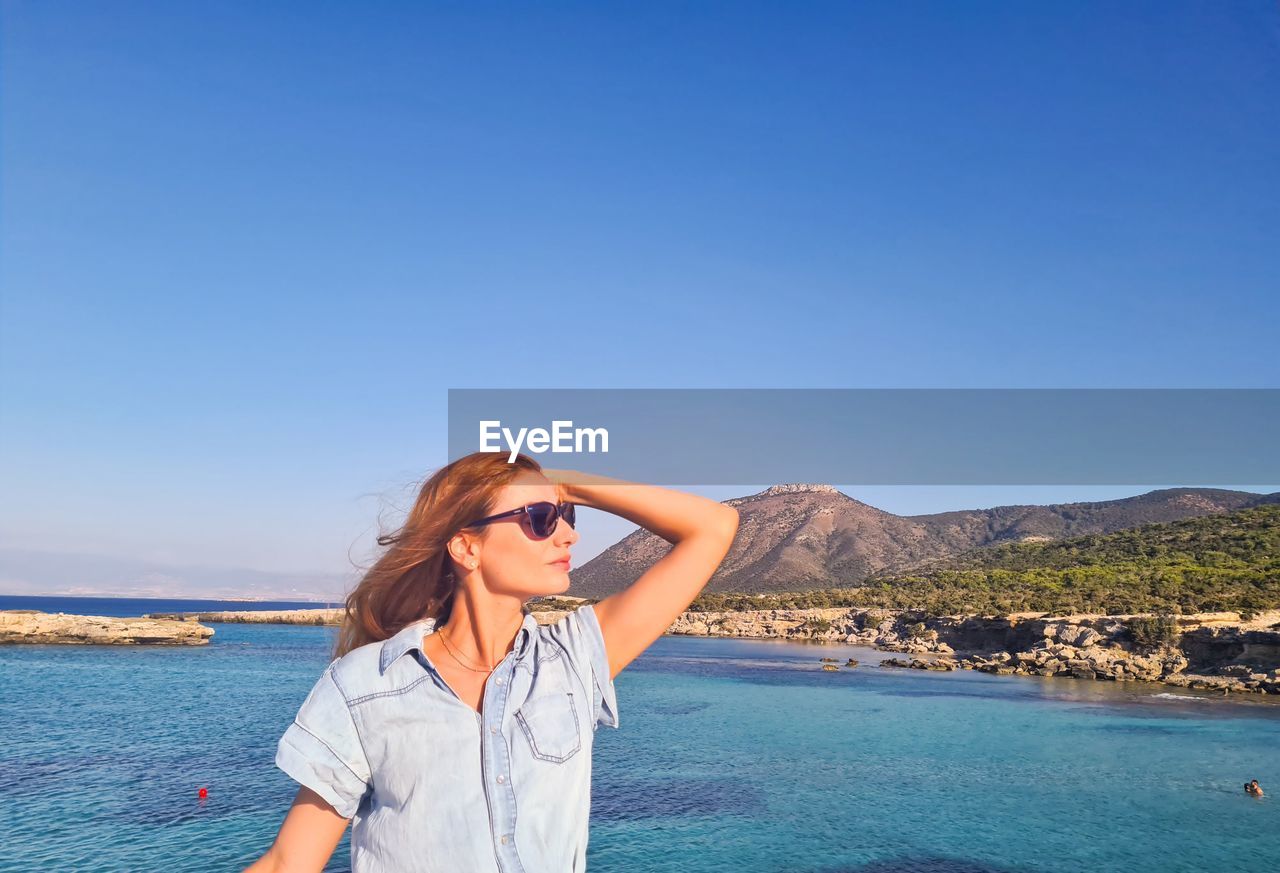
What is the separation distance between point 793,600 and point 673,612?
87475mm

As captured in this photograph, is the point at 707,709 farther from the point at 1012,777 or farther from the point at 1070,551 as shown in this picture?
the point at 1070,551

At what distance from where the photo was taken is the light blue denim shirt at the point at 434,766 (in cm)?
180

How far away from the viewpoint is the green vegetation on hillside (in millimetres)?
47000

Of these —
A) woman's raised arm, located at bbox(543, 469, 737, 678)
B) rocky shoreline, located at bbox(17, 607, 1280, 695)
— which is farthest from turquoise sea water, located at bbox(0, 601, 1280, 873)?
woman's raised arm, located at bbox(543, 469, 737, 678)

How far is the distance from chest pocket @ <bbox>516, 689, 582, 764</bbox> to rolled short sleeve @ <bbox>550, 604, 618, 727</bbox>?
117 mm

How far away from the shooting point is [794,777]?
23.2 metres

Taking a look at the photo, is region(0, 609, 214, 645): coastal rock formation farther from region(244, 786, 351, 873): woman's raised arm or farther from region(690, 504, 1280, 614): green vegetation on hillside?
region(244, 786, 351, 873): woman's raised arm

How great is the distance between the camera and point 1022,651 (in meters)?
47.5

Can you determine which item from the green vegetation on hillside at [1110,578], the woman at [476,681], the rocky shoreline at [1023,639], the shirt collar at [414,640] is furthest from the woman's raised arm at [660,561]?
the green vegetation on hillside at [1110,578]

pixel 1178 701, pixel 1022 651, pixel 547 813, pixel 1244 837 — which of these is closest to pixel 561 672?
pixel 547 813

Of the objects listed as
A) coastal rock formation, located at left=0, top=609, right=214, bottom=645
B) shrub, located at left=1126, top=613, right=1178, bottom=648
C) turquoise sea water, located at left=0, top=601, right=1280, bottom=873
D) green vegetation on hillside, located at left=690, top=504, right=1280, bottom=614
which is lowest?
turquoise sea water, located at left=0, top=601, right=1280, bottom=873

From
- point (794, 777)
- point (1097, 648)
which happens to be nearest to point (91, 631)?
point (794, 777)

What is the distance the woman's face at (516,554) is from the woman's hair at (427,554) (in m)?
0.04

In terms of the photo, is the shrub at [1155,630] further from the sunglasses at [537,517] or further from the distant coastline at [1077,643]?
the sunglasses at [537,517]
